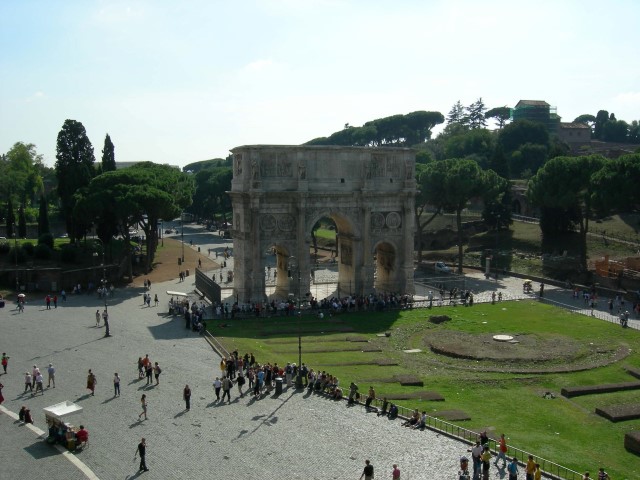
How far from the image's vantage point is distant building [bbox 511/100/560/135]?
5266 inches

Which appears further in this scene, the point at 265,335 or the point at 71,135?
the point at 71,135

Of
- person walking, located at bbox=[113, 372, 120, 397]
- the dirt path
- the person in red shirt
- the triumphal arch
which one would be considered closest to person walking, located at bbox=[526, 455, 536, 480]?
the person in red shirt

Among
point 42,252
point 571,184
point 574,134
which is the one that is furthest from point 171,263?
point 574,134

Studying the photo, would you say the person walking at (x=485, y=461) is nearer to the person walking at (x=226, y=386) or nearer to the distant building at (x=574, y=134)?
the person walking at (x=226, y=386)

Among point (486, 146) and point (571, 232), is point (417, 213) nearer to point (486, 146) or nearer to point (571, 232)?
point (571, 232)

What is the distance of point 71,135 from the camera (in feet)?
243

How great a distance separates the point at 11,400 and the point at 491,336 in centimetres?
2726

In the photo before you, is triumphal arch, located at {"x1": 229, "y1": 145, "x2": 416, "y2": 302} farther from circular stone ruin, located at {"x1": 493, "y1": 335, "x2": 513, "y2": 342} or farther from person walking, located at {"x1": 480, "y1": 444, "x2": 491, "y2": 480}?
person walking, located at {"x1": 480, "y1": 444, "x2": 491, "y2": 480}

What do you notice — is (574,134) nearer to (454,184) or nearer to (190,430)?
→ (454,184)

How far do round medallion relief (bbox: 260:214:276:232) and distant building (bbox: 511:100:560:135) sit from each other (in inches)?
3707

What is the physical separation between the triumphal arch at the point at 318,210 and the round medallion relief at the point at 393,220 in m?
0.08

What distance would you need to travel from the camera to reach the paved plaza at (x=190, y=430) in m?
22.8

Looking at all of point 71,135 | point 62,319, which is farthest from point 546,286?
point 71,135

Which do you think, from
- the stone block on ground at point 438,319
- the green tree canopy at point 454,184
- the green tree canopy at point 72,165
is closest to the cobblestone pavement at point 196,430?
the stone block on ground at point 438,319
